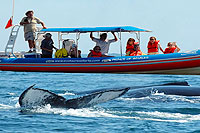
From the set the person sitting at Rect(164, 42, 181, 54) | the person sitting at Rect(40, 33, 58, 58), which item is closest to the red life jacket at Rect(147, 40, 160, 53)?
the person sitting at Rect(164, 42, 181, 54)

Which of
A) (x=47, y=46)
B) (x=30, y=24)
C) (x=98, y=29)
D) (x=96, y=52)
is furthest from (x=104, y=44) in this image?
(x=30, y=24)

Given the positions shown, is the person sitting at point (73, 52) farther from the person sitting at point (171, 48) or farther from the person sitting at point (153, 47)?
the person sitting at point (171, 48)

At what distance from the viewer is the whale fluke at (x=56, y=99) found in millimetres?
8523

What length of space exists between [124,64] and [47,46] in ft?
11.6

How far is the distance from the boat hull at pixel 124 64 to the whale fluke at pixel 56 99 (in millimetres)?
8605

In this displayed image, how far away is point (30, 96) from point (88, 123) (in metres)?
1.32

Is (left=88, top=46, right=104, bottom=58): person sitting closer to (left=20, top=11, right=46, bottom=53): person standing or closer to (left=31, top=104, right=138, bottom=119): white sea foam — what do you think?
(left=20, top=11, right=46, bottom=53): person standing

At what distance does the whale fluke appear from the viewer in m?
8.52

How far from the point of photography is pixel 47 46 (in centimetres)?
1900

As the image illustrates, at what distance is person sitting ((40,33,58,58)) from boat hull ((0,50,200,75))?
0.41 meters

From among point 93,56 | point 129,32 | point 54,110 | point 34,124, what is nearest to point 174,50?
point 129,32

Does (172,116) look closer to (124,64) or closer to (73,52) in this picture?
(124,64)

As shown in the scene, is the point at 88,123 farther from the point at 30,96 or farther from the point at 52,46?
the point at 52,46

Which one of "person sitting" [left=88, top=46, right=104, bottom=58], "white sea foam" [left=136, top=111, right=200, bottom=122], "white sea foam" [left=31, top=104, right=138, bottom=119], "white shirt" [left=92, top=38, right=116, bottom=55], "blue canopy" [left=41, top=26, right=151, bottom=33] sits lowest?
"white sea foam" [left=136, top=111, right=200, bottom=122]
